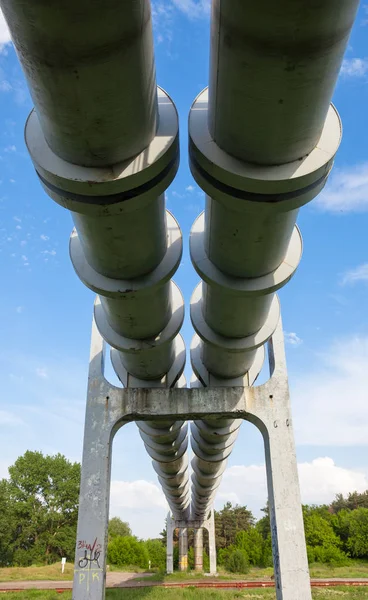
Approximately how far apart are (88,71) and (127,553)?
168ft

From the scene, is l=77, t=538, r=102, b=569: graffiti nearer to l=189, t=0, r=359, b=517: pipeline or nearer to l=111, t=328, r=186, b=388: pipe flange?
l=111, t=328, r=186, b=388: pipe flange

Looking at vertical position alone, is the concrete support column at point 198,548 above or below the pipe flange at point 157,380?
below

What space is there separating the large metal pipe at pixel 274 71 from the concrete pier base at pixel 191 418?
5377mm

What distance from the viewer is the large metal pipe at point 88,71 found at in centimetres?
261

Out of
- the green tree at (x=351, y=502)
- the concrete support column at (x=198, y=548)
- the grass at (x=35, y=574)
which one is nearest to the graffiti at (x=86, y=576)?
the grass at (x=35, y=574)

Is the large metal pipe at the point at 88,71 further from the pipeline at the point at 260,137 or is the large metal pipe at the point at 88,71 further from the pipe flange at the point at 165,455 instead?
the pipe flange at the point at 165,455

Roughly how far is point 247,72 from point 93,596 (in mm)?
7292

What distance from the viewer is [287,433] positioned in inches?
313

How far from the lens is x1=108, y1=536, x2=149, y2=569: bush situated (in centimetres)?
4591

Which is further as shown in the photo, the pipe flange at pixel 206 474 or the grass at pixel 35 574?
→ the grass at pixel 35 574

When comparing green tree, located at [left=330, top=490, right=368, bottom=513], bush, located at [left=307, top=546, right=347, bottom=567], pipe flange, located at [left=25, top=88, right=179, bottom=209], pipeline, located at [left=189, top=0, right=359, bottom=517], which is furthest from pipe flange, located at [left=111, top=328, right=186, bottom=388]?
green tree, located at [left=330, top=490, right=368, bottom=513]

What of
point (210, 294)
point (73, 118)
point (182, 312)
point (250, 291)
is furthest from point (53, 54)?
point (182, 312)

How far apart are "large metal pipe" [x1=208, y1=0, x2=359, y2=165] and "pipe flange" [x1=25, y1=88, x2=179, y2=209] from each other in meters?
0.54

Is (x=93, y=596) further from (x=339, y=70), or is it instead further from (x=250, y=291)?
(x=339, y=70)
